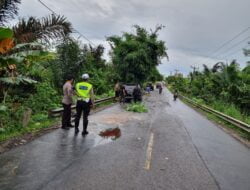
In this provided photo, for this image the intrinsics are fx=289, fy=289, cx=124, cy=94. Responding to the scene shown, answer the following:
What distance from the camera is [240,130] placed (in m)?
14.7

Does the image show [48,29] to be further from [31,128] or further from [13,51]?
[31,128]

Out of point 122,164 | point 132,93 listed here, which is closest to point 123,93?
point 132,93

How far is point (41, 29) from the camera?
36.4 feet

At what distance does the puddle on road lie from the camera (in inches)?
402

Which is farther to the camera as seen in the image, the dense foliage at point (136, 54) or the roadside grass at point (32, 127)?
the dense foliage at point (136, 54)

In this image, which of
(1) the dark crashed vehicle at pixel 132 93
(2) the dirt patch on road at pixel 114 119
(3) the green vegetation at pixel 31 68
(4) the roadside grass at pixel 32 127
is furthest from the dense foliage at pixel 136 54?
(4) the roadside grass at pixel 32 127

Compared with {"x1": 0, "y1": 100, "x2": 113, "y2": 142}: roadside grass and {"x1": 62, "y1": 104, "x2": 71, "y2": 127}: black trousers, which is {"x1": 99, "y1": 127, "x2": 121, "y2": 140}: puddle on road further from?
{"x1": 0, "y1": 100, "x2": 113, "y2": 142}: roadside grass

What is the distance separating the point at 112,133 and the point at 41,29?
4.82 meters

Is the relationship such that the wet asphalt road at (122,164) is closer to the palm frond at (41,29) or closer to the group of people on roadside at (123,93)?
the palm frond at (41,29)

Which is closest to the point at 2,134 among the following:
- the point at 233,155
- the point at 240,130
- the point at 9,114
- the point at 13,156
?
the point at 9,114

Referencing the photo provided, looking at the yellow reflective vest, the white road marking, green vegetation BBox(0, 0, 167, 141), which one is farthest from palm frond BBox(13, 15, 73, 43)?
the white road marking

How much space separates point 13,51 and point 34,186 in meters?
6.29

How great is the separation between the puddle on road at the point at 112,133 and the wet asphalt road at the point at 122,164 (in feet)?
0.81

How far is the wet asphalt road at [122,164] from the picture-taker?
5.44 m
